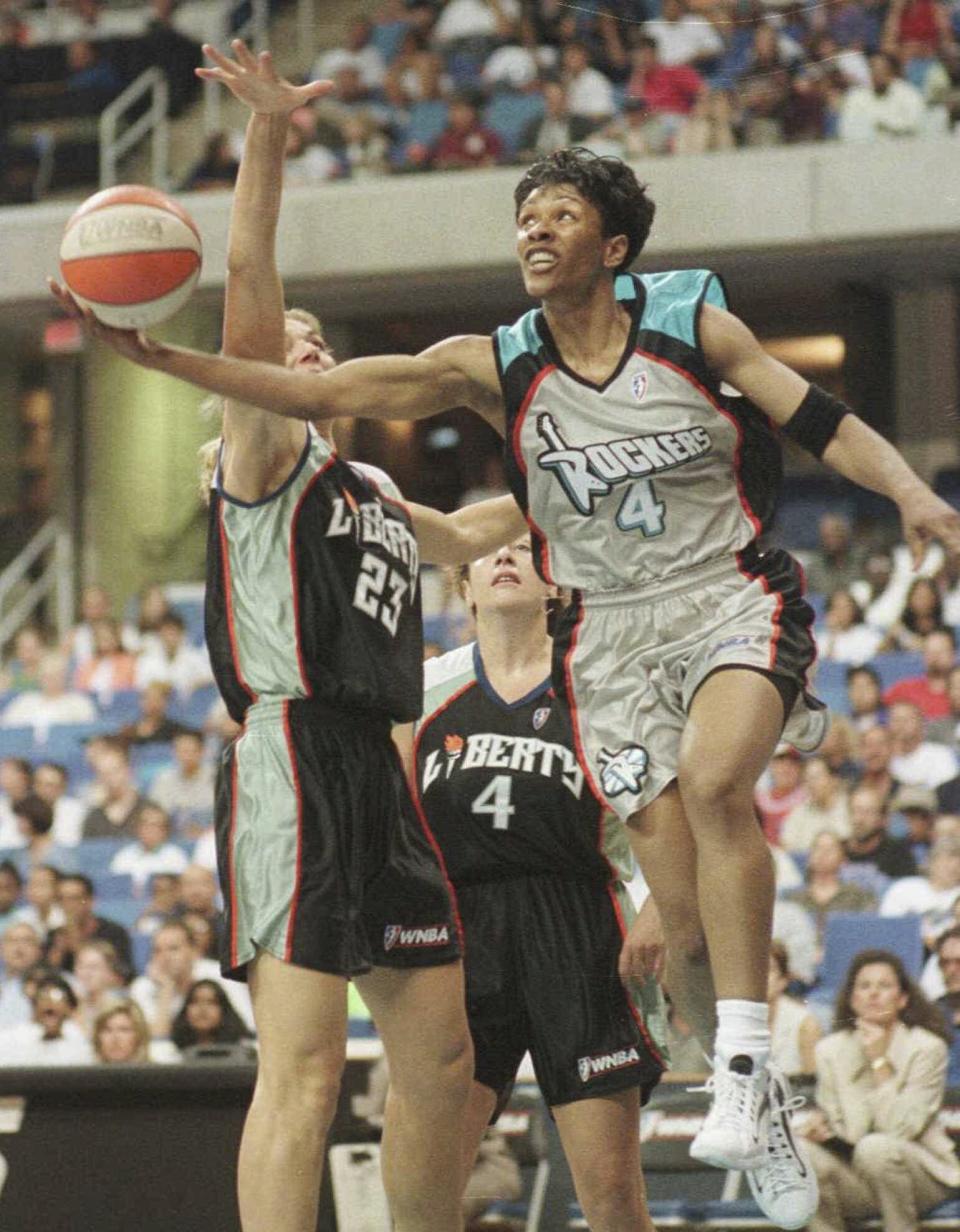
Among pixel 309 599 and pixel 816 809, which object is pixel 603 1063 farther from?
pixel 816 809

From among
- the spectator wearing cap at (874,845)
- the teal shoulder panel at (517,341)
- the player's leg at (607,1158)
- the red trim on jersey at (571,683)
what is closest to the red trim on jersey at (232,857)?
the red trim on jersey at (571,683)

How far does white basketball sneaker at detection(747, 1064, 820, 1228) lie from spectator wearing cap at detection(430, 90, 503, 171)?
932 centimetres

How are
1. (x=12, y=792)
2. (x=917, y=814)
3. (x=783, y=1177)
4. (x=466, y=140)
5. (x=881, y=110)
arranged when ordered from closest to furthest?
(x=783, y=1177), (x=917, y=814), (x=881, y=110), (x=12, y=792), (x=466, y=140)

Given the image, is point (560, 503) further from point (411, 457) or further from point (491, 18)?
point (411, 457)

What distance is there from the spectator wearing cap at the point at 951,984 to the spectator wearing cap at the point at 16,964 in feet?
14.0

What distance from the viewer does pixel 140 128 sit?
14.5 meters

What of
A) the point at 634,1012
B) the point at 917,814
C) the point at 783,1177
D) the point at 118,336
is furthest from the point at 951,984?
the point at 118,336

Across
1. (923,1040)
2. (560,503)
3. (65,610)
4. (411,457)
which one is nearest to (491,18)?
(411,457)

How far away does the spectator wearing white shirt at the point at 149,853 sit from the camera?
11.1 m

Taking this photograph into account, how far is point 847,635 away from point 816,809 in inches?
76.7

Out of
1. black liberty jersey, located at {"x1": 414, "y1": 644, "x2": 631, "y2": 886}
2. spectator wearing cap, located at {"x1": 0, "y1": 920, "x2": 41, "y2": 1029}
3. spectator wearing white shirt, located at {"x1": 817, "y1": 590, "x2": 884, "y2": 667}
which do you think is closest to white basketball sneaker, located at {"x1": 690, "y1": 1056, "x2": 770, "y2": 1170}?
black liberty jersey, located at {"x1": 414, "y1": 644, "x2": 631, "y2": 886}

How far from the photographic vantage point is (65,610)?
15.9m

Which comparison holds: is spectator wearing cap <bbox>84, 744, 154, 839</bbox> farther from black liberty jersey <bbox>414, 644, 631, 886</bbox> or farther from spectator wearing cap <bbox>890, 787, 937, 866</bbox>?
black liberty jersey <bbox>414, 644, 631, 886</bbox>

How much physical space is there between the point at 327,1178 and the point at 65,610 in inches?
389
